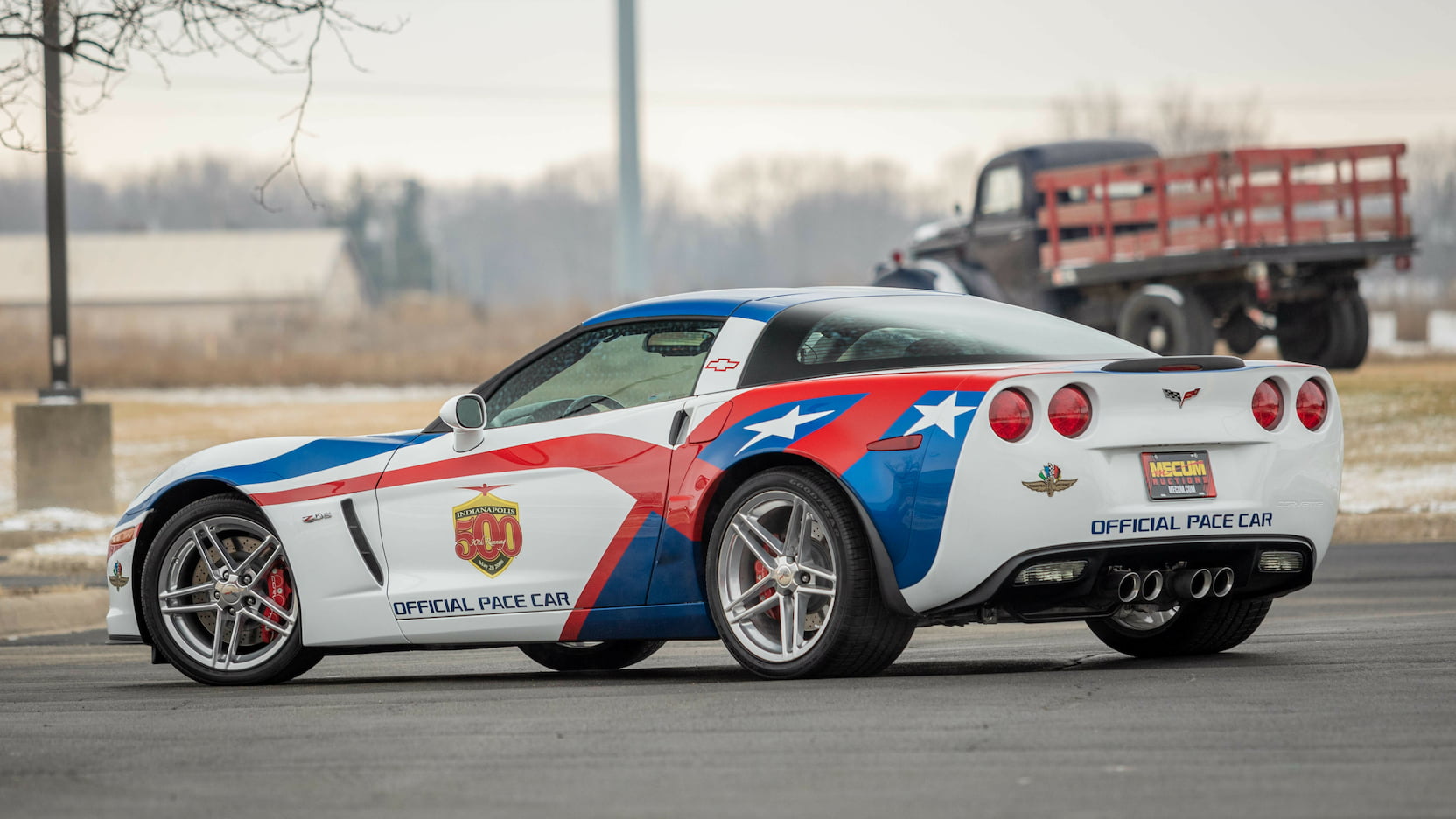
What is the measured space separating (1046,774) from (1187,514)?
6.09 ft

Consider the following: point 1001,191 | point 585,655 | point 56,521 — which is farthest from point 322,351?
point 585,655

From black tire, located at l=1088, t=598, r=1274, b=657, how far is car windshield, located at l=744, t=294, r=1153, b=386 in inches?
40.4

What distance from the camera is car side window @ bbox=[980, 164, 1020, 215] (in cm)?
2233

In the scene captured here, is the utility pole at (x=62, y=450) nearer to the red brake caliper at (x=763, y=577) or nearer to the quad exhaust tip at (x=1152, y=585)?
the red brake caliper at (x=763, y=577)

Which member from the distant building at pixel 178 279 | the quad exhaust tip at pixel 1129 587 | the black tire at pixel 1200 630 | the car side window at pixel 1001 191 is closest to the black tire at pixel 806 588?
the quad exhaust tip at pixel 1129 587

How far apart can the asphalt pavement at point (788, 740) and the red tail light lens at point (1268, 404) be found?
84cm

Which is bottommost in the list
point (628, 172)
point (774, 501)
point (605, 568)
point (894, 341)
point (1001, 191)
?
point (605, 568)

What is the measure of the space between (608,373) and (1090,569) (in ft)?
6.30

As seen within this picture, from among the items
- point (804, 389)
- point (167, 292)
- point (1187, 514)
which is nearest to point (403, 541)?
point (804, 389)

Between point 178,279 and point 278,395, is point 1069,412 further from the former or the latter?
point 178,279

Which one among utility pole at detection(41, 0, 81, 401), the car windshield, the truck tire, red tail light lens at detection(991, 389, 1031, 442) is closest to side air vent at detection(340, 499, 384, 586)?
the car windshield

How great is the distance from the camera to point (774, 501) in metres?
6.39

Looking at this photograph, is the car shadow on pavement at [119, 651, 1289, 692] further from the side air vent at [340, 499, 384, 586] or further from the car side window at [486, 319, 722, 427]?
the car side window at [486, 319, 722, 427]

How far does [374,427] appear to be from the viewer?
25219mm
